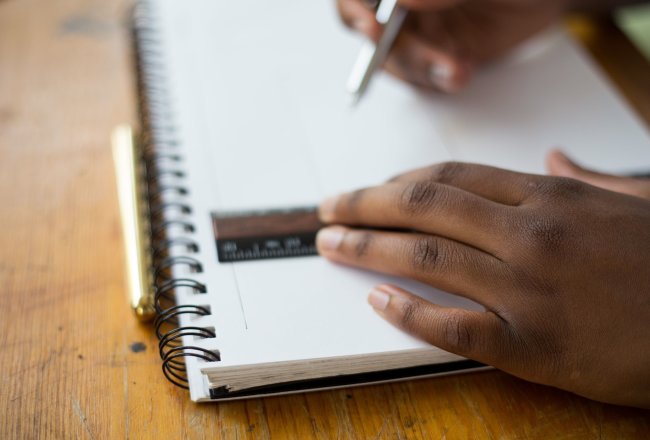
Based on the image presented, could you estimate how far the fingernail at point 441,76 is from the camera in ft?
3.17

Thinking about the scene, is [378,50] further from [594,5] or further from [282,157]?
Result: [594,5]

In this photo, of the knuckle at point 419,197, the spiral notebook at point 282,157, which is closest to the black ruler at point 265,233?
the spiral notebook at point 282,157

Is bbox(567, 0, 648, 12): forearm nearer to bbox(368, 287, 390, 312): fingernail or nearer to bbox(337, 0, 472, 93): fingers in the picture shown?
bbox(337, 0, 472, 93): fingers

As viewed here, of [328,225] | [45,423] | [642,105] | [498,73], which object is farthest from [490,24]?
[45,423]

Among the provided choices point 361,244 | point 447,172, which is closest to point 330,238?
point 361,244

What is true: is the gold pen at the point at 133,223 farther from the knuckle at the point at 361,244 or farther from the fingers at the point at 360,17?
the fingers at the point at 360,17

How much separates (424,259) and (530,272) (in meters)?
0.11

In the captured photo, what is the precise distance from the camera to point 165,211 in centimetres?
80

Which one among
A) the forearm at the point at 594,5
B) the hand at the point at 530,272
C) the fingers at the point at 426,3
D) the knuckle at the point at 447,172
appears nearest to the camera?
the hand at the point at 530,272

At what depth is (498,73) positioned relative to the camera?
3.46 ft

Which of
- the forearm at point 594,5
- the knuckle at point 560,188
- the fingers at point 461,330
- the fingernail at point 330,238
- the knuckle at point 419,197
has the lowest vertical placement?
the fingernail at point 330,238

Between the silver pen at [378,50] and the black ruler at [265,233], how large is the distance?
0.24 metres

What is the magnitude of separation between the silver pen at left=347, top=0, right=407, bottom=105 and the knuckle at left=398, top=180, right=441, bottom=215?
0.93ft

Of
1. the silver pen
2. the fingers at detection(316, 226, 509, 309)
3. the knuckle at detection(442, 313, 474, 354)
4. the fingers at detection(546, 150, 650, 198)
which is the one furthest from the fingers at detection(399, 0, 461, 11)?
the knuckle at detection(442, 313, 474, 354)
